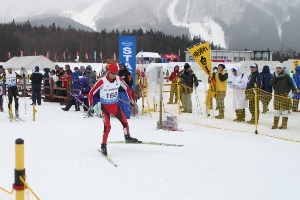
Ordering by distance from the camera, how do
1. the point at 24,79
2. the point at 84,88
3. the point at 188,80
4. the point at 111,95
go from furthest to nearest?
the point at 24,79 → the point at 188,80 → the point at 84,88 → the point at 111,95

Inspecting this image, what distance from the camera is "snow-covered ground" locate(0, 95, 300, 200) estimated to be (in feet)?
16.3

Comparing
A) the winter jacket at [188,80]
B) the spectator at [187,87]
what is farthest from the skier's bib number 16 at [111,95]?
the winter jacket at [188,80]

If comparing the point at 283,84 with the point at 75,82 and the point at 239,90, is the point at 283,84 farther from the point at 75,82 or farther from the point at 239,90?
the point at 75,82

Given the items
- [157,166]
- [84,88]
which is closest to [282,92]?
[157,166]

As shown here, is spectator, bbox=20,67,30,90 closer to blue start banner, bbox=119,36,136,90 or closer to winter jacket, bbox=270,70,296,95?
blue start banner, bbox=119,36,136,90

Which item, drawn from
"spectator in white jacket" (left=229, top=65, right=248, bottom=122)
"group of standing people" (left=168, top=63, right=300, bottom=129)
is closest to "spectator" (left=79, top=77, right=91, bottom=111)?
"group of standing people" (left=168, top=63, right=300, bottom=129)

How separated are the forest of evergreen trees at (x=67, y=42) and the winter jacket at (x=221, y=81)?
90837mm

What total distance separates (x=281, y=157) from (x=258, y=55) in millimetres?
87516

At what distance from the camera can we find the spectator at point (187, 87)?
1391 centimetres

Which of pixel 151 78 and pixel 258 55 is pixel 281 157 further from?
pixel 258 55

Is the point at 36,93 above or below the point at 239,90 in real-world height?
below

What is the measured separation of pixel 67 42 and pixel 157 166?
116416mm

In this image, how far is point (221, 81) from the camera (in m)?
12.5

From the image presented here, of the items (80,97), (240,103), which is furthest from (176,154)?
(80,97)
